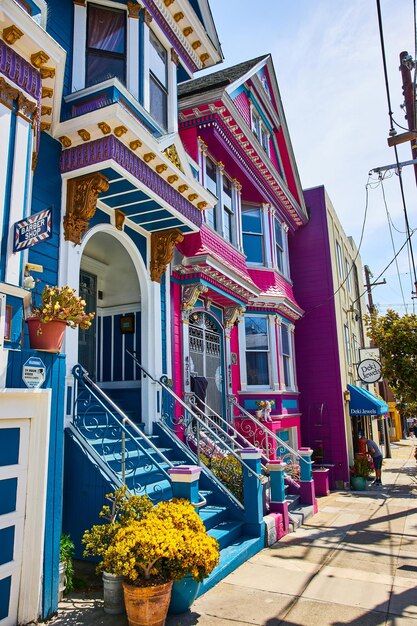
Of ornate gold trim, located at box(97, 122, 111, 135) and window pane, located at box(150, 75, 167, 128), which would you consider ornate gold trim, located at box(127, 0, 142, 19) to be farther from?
ornate gold trim, located at box(97, 122, 111, 135)

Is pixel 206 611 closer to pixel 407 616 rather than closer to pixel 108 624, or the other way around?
pixel 108 624

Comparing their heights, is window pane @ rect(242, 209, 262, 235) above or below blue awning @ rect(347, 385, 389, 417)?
above

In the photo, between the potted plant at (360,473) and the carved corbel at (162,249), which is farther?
the potted plant at (360,473)

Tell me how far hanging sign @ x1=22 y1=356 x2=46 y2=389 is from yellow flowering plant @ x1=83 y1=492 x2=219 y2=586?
1569 millimetres

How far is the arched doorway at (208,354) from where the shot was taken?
1054 centimetres

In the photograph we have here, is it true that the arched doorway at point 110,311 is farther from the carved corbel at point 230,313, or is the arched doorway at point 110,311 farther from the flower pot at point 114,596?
the flower pot at point 114,596

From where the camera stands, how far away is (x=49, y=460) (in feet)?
15.9

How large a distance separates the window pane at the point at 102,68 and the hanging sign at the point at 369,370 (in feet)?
42.1

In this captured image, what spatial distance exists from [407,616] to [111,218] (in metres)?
6.70

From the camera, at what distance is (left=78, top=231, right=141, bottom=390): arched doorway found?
9125mm

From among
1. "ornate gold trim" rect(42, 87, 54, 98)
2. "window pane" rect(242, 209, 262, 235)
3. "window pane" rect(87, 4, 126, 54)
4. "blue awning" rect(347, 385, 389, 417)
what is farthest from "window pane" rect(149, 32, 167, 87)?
"blue awning" rect(347, 385, 389, 417)

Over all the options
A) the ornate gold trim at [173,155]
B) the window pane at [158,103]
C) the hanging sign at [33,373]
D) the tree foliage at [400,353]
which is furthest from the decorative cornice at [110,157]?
the tree foliage at [400,353]

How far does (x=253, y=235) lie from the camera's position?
567 inches

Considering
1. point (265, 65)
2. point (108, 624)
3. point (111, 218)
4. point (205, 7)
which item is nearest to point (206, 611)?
point (108, 624)
